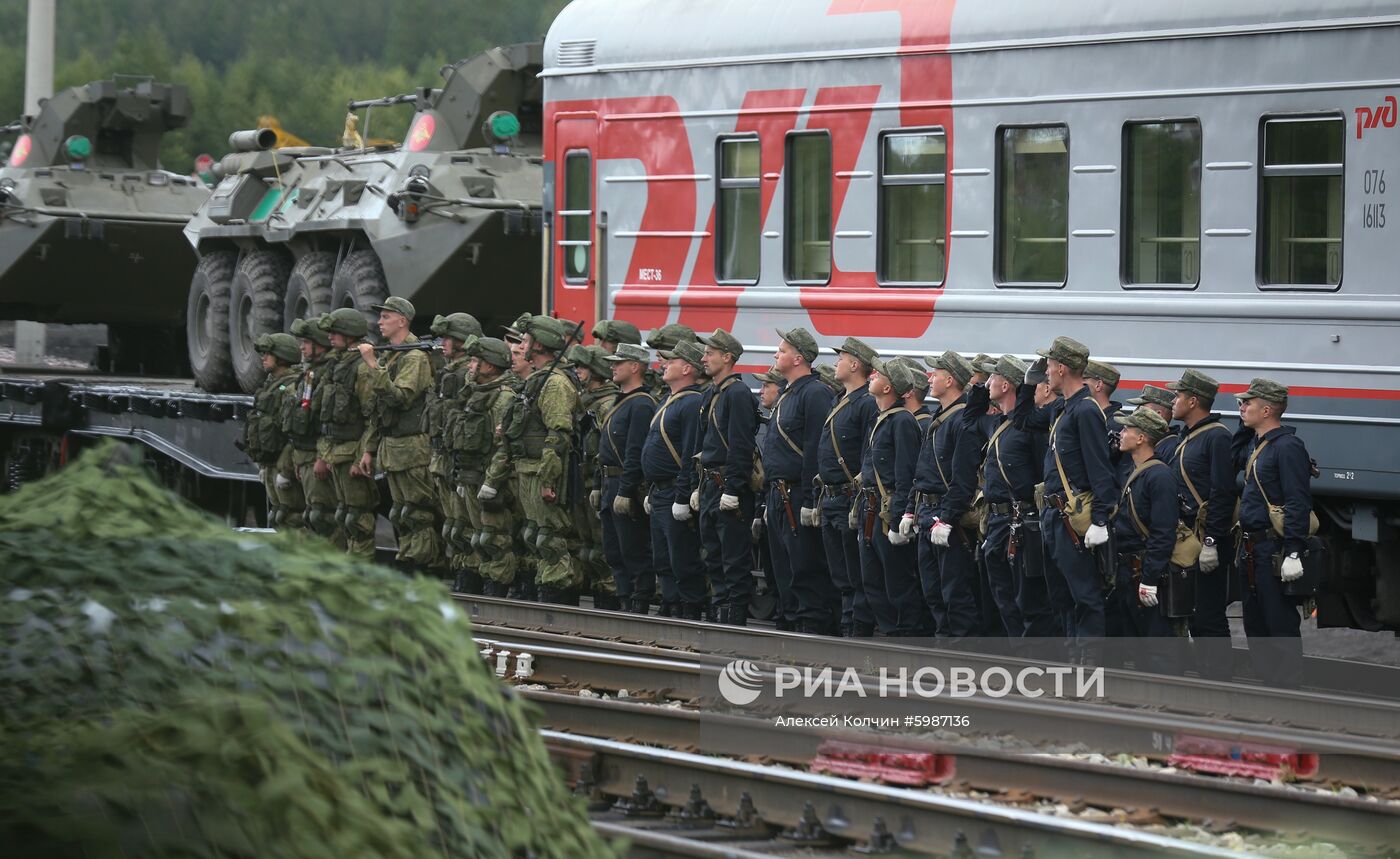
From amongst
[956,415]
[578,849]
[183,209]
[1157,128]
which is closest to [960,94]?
[1157,128]

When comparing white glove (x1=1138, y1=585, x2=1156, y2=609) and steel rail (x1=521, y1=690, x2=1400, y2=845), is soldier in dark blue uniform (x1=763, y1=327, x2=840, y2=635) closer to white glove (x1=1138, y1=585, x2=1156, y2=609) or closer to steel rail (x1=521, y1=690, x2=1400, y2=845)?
white glove (x1=1138, y1=585, x2=1156, y2=609)

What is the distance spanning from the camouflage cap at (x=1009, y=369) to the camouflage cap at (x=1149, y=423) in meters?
0.68

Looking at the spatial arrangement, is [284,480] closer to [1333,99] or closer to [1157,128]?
[1157,128]

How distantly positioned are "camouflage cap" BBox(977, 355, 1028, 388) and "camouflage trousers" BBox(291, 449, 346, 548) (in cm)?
569

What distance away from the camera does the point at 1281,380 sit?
35.3 feet

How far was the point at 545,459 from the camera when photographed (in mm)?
13250

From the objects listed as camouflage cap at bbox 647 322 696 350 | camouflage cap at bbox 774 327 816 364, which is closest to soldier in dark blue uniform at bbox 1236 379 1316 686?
camouflage cap at bbox 774 327 816 364

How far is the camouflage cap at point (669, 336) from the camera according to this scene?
12867 millimetres

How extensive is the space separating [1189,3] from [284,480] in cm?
724

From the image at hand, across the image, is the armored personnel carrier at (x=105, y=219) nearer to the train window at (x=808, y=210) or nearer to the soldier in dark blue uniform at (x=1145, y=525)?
the train window at (x=808, y=210)

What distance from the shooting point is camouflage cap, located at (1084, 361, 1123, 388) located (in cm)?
1080

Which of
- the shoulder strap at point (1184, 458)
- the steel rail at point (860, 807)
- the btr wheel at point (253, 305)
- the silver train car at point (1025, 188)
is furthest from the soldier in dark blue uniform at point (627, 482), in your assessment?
the btr wheel at point (253, 305)

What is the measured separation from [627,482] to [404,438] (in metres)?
2.29

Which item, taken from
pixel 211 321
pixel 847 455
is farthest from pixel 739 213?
pixel 211 321
